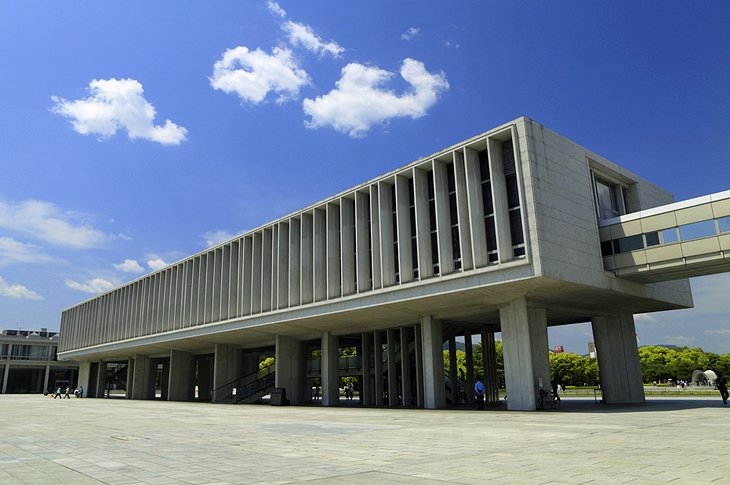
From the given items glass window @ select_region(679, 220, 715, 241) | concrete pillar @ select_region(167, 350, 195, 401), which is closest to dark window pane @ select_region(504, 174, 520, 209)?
glass window @ select_region(679, 220, 715, 241)

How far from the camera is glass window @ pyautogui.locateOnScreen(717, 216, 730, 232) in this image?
78.5ft

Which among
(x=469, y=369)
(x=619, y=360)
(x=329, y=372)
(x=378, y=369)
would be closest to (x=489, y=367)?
(x=469, y=369)

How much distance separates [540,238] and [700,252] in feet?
26.9

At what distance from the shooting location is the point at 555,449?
11.7 m

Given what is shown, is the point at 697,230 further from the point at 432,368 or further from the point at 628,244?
the point at 432,368

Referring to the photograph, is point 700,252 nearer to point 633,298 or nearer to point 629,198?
point 633,298

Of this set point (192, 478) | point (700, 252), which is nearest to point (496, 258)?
point (700, 252)

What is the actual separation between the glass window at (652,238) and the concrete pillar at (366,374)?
73.4ft

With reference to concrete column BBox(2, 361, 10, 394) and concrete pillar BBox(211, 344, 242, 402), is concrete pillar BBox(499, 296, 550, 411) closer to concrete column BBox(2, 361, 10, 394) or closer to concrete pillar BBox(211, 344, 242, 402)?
concrete pillar BBox(211, 344, 242, 402)

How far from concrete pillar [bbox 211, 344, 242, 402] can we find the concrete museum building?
2.13 feet

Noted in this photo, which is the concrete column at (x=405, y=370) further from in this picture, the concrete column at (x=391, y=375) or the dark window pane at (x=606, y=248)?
the dark window pane at (x=606, y=248)

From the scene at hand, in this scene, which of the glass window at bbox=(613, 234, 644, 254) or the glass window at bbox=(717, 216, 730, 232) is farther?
the glass window at bbox=(613, 234, 644, 254)

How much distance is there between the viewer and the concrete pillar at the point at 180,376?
57.5 meters

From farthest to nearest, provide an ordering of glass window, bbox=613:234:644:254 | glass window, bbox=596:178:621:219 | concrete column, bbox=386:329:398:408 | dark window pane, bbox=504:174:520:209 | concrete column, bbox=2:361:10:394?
1. concrete column, bbox=2:361:10:394
2. concrete column, bbox=386:329:398:408
3. glass window, bbox=596:178:621:219
4. glass window, bbox=613:234:644:254
5. dark window pane, bbox=504:174:520:209
